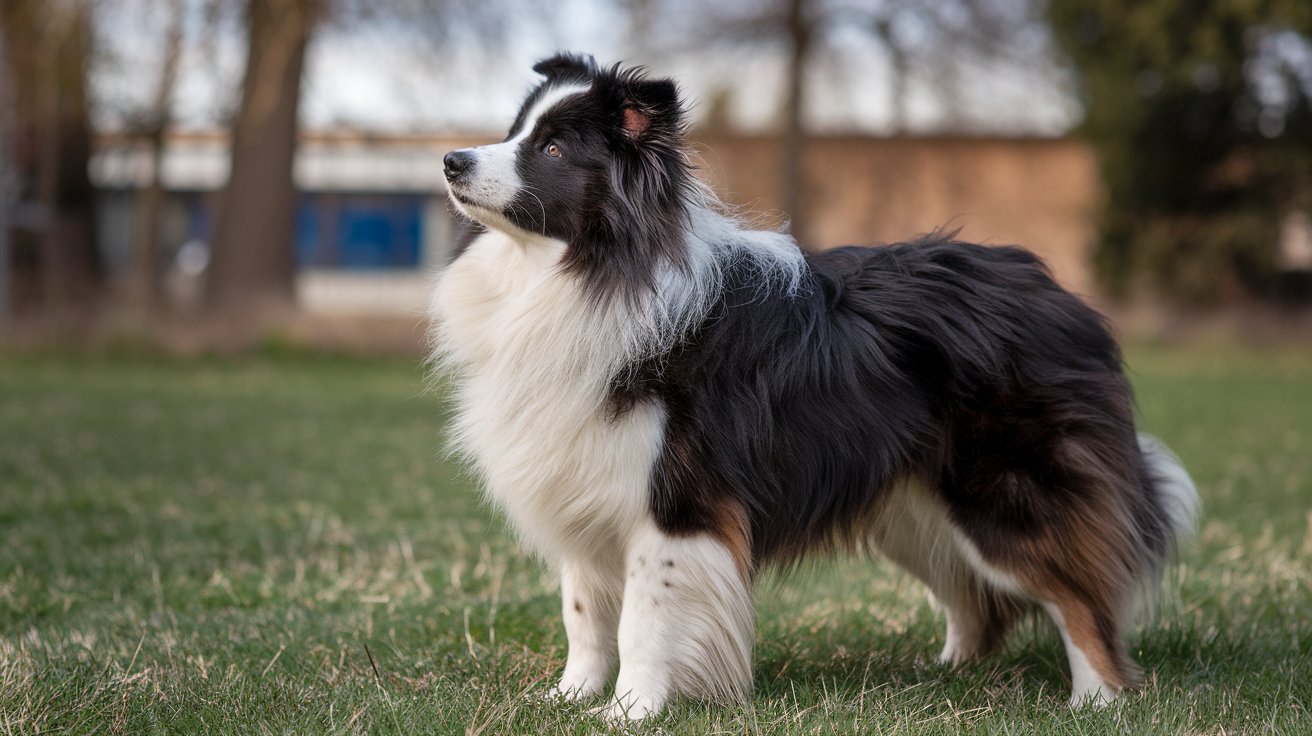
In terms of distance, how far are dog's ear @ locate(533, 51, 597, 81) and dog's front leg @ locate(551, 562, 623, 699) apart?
1.56m

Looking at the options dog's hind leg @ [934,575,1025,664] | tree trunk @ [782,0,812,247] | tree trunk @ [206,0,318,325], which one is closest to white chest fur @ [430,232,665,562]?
dog's hind leg @ [934,575,1025,664]

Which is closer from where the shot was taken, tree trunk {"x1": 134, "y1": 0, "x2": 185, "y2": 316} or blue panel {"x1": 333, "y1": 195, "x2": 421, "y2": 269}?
tree trunk {"x1": 134, "y1": 0, "x2": 185, "y2": 316}

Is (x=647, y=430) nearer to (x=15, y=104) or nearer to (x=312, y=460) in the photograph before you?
(x=312, y=460)

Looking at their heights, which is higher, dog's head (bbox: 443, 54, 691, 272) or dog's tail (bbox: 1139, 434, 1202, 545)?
dog's head (bbox: 443, 54, 691, 272)

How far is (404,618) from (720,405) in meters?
1.77

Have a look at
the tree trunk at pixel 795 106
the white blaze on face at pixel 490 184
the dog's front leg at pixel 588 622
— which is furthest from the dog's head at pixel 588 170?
the tree trunk at pixel 795 106

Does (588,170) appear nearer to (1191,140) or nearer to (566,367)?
(566,367)

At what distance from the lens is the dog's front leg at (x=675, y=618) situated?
369 centimetres

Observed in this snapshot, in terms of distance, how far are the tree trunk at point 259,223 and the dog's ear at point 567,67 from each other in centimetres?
1340

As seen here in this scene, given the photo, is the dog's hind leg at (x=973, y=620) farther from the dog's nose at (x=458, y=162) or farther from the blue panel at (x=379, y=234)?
the blue panel at (x=379, y=234)

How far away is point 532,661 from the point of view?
Answer: 429 centimetres

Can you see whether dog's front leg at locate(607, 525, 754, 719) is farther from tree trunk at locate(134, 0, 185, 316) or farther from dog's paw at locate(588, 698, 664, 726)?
tree trunk at locate(134, 0, 185, 316)

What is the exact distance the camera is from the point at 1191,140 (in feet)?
70.6

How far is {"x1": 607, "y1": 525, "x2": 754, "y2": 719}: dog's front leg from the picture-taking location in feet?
12.1
